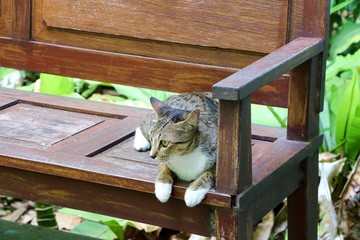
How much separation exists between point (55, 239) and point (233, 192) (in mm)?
1265

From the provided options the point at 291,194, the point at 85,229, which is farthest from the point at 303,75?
the point at 85,229

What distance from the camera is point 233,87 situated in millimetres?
2572

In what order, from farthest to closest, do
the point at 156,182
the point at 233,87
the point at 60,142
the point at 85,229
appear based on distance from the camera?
1. the point at 85,229
2. the point at 60,142
3. the point at 156,182
4. the point at 233,87

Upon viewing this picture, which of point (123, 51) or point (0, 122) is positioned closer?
point (0, 122)

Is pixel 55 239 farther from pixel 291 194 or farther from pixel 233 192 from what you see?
pixel 233 192

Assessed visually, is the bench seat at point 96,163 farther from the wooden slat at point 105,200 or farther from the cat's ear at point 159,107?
the cat's ear at point 159,107

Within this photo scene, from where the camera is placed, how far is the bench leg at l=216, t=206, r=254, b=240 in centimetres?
270

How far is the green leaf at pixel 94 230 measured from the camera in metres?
3.99

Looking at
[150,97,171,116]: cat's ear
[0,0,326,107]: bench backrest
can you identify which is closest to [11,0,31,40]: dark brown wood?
[0,0,326,107]: bench backrest

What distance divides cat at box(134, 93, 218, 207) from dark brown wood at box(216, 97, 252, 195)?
69mm

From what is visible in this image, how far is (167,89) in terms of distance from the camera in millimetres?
3525

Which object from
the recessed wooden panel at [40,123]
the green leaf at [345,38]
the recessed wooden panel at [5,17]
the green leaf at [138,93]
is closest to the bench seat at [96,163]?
the recessed wooden panel at [40,123]

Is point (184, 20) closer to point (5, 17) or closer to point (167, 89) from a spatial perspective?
point (167, 89)

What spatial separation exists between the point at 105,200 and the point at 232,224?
1.46ft
